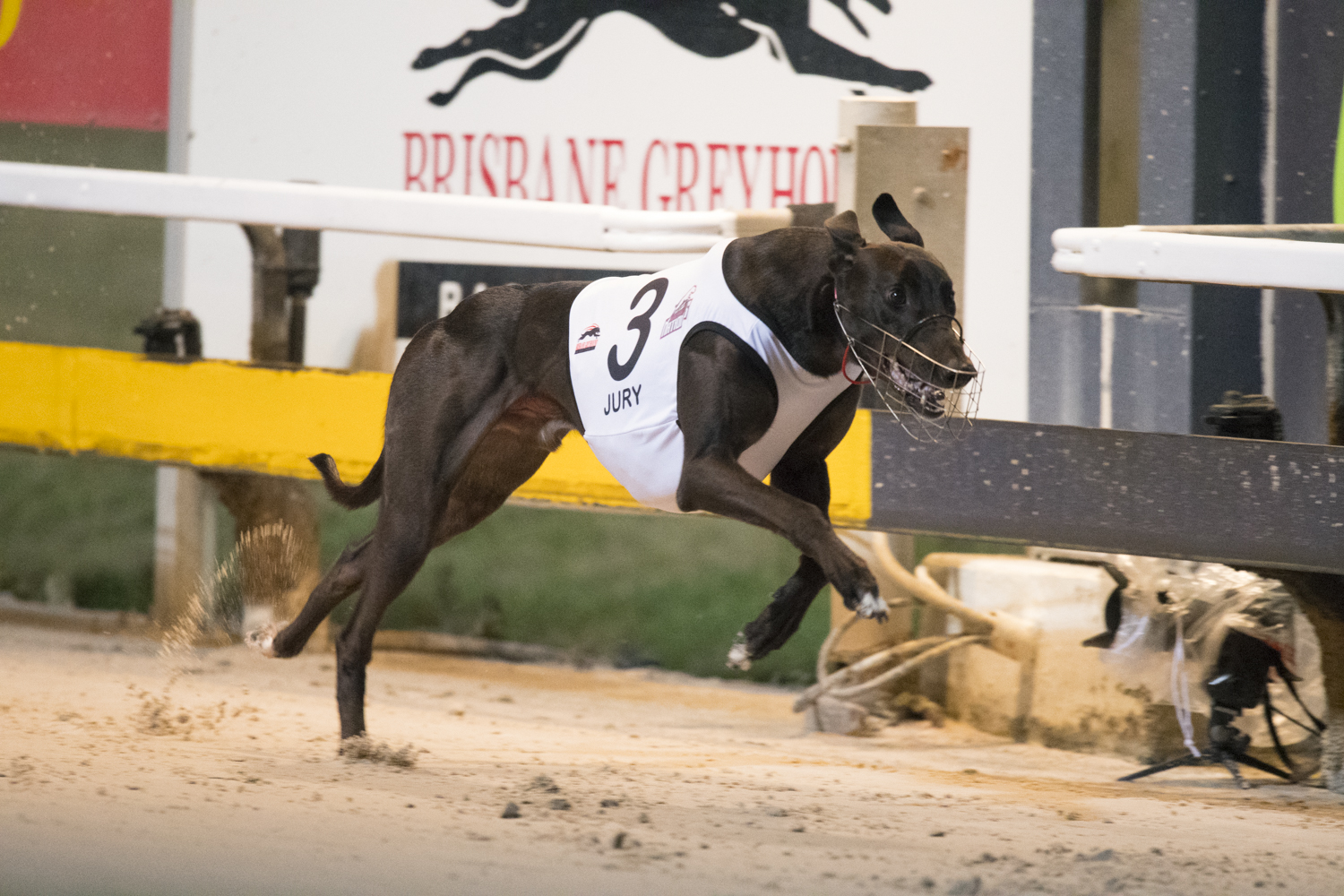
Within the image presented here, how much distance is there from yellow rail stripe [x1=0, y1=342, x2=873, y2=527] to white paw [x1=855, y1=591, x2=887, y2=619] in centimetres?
181

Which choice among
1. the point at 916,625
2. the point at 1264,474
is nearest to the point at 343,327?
the point at 916,625

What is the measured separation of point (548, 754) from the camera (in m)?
3.97

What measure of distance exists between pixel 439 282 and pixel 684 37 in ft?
4.38

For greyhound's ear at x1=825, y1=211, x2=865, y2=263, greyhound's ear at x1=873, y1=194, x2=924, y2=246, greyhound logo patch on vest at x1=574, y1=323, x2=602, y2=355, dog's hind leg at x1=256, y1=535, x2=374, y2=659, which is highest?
greyhound's ear at x1=873, y1=194, x2=924, y2=246

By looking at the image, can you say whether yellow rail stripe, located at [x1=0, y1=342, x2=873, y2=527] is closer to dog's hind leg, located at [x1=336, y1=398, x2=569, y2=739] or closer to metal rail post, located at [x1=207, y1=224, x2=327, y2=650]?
metal rail post, located at [x1=207, y1=224, x2=327, y2=650]

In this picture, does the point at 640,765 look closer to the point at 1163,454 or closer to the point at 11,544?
the point at 1163,454

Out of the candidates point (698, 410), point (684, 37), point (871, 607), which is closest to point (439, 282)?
point (684, 37)

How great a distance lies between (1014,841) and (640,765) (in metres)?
1.20

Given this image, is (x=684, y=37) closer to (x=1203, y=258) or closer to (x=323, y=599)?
(x=1203, y=258)

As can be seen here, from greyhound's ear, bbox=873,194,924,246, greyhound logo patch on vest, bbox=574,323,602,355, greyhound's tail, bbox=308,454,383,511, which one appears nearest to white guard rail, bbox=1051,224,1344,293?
greyhound's ear, bbox=873,194,924,246

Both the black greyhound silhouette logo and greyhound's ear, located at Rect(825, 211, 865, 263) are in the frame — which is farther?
the black greyhound silhouette logo

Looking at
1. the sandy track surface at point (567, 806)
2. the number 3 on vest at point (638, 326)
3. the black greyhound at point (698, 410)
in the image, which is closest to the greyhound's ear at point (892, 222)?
the black greyhound at point (698, 410)

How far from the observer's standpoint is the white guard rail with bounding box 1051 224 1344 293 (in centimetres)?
338

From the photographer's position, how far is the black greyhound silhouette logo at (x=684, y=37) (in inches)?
205
